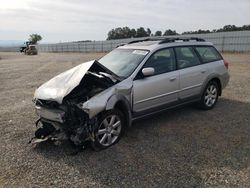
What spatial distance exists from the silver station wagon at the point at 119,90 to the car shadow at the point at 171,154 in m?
0.27

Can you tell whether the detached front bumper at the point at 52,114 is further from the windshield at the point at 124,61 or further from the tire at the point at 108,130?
the windshield at the point at 124,61

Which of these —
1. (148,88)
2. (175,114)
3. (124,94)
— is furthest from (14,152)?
(175,114)

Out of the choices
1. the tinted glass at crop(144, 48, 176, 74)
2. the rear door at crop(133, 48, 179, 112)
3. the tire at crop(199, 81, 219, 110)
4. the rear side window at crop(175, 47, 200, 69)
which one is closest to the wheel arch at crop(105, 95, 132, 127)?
the rear door at crop(133, 48, 179, 112)

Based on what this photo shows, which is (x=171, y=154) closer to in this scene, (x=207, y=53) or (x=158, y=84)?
(x=158, y=84)

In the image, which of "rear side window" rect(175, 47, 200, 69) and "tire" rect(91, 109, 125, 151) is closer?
"tire" rect(91, 109, 125, 151)

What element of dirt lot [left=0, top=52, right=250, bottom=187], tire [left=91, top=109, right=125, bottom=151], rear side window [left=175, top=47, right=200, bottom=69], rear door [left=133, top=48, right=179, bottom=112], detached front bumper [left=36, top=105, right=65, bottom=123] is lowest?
dirt lot [left=0, top=52, right=250, bottom=187]

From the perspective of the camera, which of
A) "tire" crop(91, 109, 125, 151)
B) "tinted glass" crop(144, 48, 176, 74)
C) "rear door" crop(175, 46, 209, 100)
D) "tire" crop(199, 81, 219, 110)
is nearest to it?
"tire" crop(91, 109, 125, 151)

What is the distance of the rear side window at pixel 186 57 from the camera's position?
591 cm

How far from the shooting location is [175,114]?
20.8ft

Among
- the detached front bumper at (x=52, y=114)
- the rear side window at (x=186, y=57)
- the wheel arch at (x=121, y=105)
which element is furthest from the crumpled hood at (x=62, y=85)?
the rear side window at (x=186, y=57)

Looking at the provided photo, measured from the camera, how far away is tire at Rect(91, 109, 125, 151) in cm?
440

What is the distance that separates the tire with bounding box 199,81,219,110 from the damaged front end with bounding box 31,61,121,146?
2.56 metres

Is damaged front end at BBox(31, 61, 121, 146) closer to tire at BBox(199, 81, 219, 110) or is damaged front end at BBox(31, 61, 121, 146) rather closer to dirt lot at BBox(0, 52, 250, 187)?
dirt lot at BBox(0, 52, 250, 187)

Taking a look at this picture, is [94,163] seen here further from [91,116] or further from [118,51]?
[118,51]
